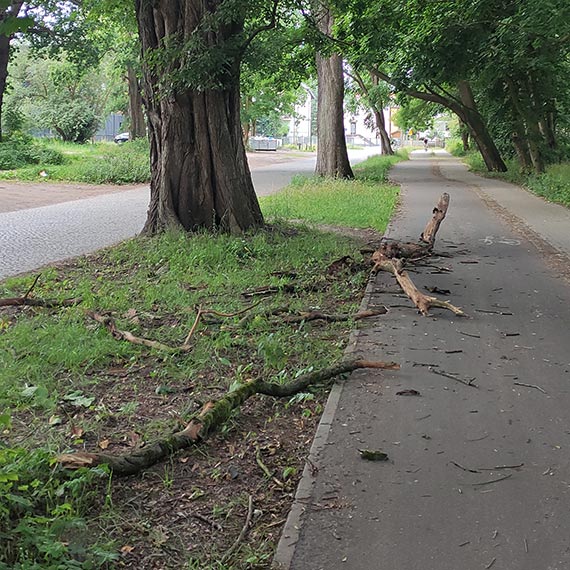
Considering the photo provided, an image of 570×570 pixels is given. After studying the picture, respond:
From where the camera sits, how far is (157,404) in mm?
4820

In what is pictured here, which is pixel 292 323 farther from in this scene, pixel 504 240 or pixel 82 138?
pixel 82 138

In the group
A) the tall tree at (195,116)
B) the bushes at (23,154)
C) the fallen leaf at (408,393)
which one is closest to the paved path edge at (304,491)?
the fallen leaf at (408,393)

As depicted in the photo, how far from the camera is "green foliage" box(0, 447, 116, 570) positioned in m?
2.86

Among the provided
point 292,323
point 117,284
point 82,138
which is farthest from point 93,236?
point 82,138

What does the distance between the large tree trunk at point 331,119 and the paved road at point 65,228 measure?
753 centimetres

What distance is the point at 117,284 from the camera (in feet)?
26.8

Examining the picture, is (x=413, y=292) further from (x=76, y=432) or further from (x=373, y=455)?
(x=76, y=432)

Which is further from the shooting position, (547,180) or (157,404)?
(547,180)

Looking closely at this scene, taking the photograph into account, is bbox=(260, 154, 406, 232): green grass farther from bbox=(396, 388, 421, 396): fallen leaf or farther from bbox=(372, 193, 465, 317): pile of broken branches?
bbox=(396, 388, 421, 396): fallen leaf

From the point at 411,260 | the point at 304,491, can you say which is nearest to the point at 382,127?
the point at 411,260

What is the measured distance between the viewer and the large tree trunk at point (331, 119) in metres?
24.2

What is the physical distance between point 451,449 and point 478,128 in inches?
1141

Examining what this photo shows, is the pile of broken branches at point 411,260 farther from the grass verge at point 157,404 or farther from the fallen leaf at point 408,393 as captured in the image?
the fallen leaf at point 408,393

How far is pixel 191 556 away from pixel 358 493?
940mm
